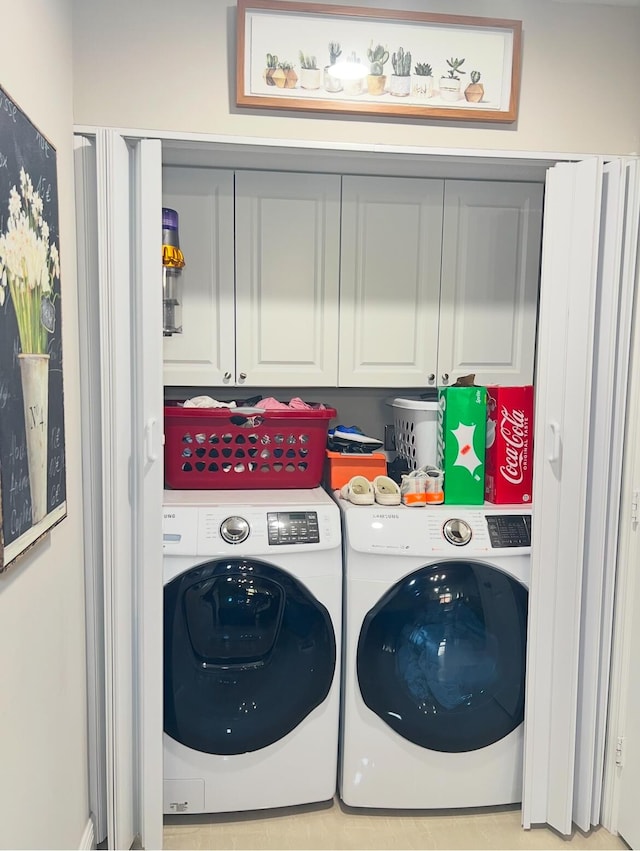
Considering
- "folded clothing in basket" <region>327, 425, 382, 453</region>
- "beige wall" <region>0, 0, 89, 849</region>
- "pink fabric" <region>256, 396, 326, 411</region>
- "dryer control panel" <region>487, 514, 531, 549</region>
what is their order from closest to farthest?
1. "beige wall" <region>0, 0, 89, 849</region>
2. "dryer control panel" <region>487, 514, 531, 549</region>
3. "pink fabric" <region>256, 396, 326, 411</region>
4. "folded clothing in basket" <region>327, 425, 382, 453</region>

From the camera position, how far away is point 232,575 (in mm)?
1830

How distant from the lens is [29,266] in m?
1.22

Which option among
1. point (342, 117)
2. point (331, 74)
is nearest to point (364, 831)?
point (342, 117)

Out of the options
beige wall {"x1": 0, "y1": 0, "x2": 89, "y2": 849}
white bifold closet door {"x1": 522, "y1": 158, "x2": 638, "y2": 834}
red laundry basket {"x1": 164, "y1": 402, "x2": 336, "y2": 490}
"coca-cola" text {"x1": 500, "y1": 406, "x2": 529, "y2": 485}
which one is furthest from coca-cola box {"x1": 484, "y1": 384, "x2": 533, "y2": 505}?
beige wall {"x1": 0, "y1": 0, "x2": 89, "y2": 849}

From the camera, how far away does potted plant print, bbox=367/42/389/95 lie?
172 cm

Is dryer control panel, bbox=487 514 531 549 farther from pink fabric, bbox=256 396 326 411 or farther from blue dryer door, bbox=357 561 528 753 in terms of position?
pink fabric, bbox=256 396 326 411

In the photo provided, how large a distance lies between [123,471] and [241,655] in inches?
25.1

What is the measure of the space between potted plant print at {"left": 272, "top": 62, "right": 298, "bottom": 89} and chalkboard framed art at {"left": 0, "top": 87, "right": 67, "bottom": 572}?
639 millimetres

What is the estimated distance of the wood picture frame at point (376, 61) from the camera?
1.68 meters

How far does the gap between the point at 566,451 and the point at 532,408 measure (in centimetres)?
22

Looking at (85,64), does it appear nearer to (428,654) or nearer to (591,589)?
(428,654)

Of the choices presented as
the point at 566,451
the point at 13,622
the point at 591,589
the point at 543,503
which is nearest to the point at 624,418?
the point at 566,451

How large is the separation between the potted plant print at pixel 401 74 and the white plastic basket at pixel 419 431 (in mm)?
955

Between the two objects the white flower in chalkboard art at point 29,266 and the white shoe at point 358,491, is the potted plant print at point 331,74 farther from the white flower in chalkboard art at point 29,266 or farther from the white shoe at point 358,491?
the white shoe at point 358,491
